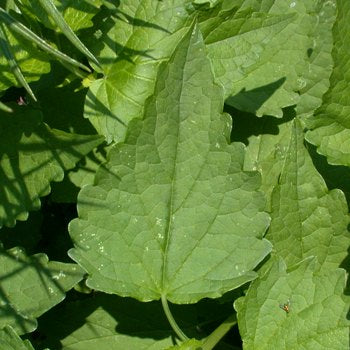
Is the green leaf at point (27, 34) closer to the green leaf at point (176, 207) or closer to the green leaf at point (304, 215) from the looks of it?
the green leaf at point (176, 207)

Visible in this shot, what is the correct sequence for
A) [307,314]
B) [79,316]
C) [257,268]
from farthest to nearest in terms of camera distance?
1. [79,316]
2. [257,268]
3. [307,314]

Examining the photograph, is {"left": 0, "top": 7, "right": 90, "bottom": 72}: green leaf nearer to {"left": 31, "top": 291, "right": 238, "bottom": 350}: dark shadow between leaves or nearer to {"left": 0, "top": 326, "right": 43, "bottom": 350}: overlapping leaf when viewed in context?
{"left": 0, "top": 326, "right": 43, "bottom": 350}: overlapping leaf

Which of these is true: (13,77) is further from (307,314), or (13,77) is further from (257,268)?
(307,314)

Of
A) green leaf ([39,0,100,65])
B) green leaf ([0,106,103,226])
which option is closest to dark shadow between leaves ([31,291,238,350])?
green leaf ([0,106,103,226])

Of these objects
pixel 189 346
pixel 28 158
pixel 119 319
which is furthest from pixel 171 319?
pixel 28 158

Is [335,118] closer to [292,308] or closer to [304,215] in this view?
[304,215]

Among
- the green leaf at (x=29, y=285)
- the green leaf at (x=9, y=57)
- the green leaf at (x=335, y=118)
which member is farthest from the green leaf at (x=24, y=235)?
the green leaf at (x=335, y=118)

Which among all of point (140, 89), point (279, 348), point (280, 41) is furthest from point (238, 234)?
point (280, 41)
